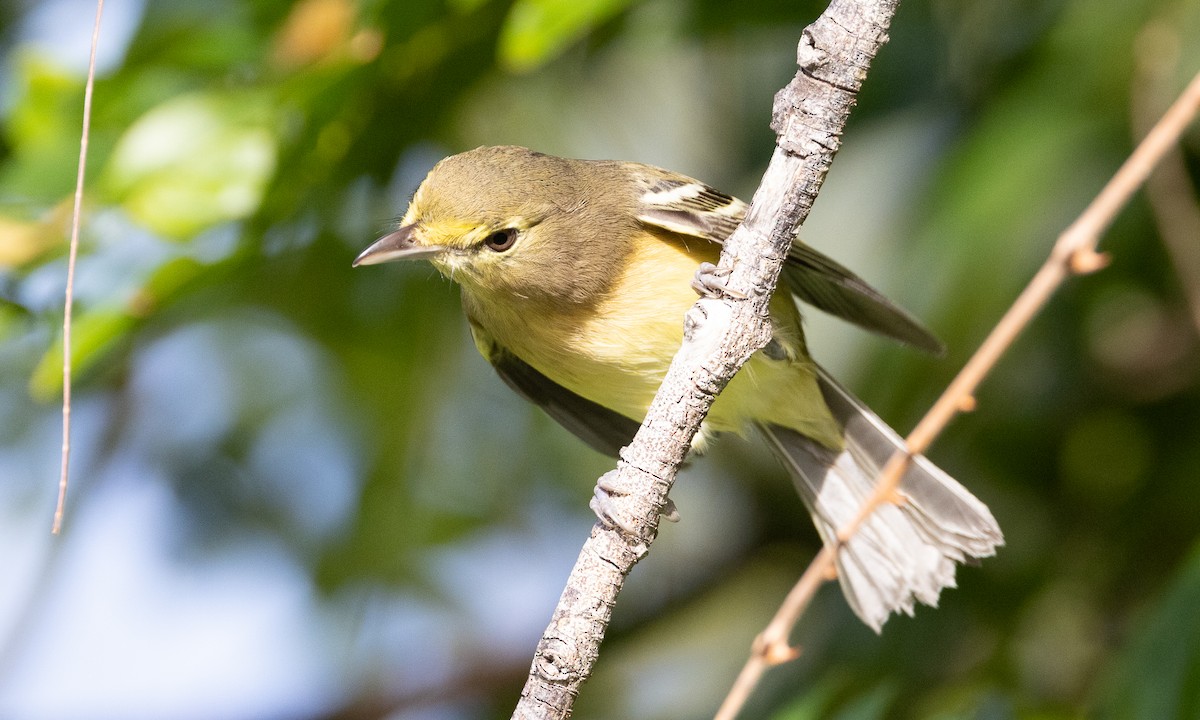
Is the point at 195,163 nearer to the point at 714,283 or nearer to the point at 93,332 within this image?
the point at 93,332

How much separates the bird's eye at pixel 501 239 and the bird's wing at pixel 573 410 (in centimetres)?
62

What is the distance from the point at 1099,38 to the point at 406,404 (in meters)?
2.75

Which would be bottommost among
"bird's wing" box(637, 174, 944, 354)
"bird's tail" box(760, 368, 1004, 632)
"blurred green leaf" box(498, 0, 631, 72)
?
"bird's tail" box(760, 368, 1004, 632)

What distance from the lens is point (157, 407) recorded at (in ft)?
16.3

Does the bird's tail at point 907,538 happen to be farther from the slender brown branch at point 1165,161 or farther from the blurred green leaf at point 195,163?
the blurred green leaf at point 195,163

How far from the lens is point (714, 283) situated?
229 cm

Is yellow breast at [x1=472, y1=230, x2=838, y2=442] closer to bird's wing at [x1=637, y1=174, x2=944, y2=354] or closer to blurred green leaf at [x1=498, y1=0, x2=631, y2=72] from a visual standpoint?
bird's wing at [x1=637, y1=174, x2=944, y2=354]

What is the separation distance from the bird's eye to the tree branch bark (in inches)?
42.5

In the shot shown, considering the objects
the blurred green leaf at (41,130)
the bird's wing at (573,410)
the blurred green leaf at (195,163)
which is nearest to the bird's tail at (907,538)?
the bird's wing at (573,410)

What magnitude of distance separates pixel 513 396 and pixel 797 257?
2.19 metres

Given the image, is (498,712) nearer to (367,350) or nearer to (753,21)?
(367,350)

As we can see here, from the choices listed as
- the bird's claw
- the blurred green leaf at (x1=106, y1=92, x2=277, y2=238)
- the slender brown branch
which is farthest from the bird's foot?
the slender brown branch

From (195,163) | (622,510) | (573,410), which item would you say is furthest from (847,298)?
(195,163)

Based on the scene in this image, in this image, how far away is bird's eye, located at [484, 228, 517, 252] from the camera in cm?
324
